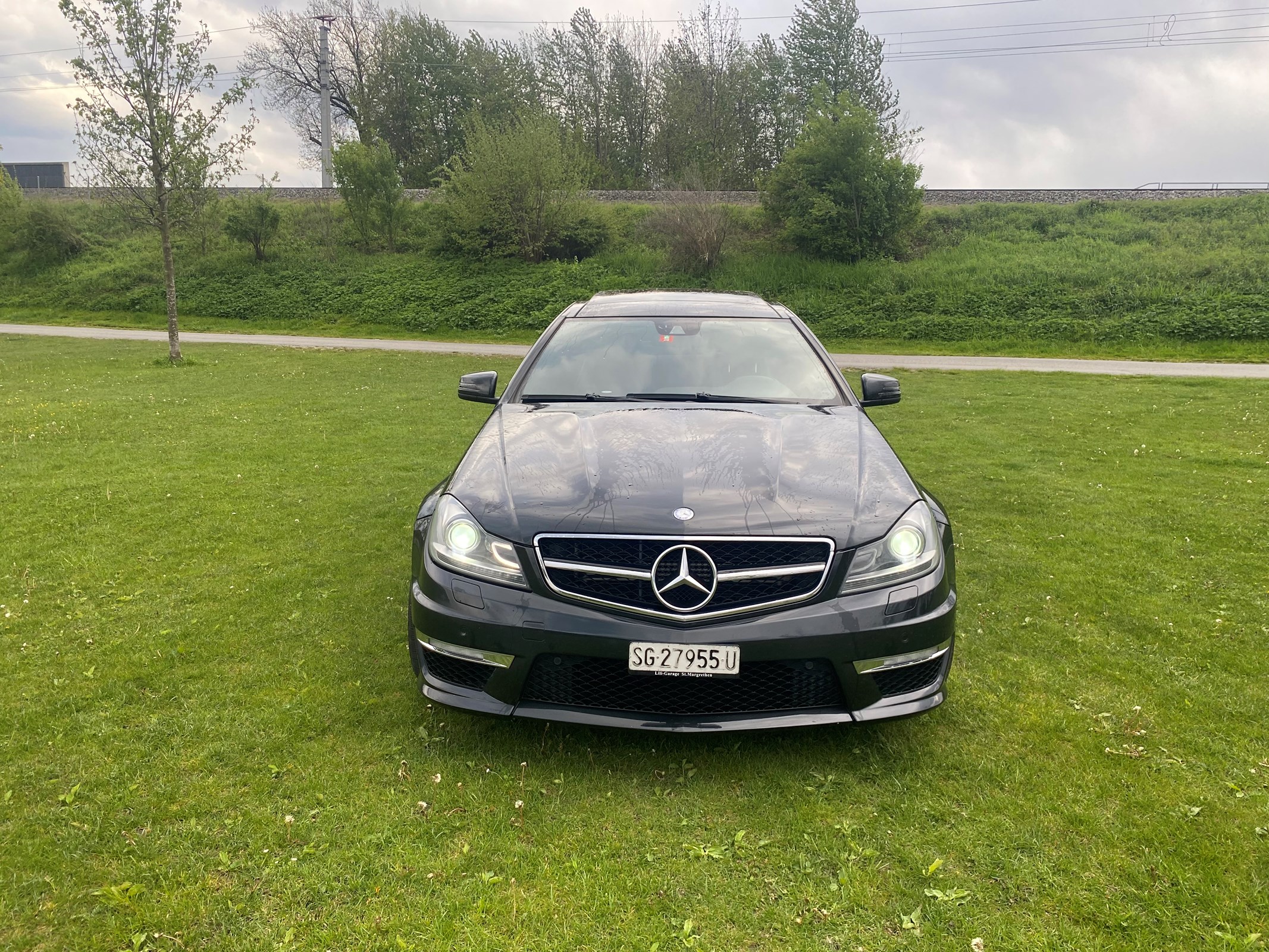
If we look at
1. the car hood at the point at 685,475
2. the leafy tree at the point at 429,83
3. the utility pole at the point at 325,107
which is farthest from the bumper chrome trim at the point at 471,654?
the leafy tree at the point at 429,83

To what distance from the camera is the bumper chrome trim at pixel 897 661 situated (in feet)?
8.38

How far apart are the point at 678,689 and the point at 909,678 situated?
0.79 m

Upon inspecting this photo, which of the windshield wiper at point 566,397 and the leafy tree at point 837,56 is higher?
the leafy tree at point 837,56

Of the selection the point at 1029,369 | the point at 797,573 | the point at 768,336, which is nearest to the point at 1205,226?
the point at 1029,369

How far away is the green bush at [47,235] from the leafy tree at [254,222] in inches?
309

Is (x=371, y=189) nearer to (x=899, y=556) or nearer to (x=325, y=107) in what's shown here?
(x=325, y=107)

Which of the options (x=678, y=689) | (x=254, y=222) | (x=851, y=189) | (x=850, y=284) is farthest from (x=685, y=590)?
(x=254, y=222)

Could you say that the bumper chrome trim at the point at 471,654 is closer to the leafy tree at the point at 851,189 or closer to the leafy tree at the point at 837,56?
the leafy tree at the point at 851,189

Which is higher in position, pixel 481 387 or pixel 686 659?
pixel 481 387

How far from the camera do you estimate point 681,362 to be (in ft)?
13.0

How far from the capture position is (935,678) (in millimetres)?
2727

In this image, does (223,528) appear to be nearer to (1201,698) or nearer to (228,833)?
(228,833)

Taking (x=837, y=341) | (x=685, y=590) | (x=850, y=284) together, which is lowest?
(x=685, y=590)

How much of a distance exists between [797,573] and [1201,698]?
202 centimetres
